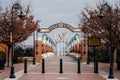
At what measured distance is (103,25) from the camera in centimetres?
3481

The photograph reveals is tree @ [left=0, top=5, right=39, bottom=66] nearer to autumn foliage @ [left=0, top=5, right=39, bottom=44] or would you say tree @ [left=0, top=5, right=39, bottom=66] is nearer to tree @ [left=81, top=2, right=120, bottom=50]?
autumn foliage @ [left=0, top=5, right=39, bottom=44]

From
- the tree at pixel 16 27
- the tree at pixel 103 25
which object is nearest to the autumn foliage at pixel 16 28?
the tree at pixel 16 27

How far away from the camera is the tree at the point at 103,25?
33.6m

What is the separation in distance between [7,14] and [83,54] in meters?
19.8

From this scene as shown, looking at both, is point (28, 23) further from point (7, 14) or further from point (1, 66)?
point (1, 66)

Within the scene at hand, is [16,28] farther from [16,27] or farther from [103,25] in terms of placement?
[103,25]

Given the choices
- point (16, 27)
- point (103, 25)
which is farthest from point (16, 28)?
point (103, 25)

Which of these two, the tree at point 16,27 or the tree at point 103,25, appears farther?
the tree at point 16,27

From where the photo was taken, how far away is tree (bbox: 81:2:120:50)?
110ft

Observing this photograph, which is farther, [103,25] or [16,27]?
[16,27]

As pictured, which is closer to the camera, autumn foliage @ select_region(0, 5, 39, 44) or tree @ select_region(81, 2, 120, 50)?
tree @ select_region(81, 2, 120, 50)

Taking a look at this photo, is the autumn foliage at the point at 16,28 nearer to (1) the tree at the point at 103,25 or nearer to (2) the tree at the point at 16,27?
(2) the tree at the point at 16,27

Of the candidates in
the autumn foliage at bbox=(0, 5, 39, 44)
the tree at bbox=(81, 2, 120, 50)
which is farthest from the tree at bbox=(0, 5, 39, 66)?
the tree at bbox=(81, 2, 120, 50)

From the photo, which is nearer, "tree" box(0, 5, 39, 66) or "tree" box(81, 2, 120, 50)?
"tree" box(81, 2, 120, 50)
